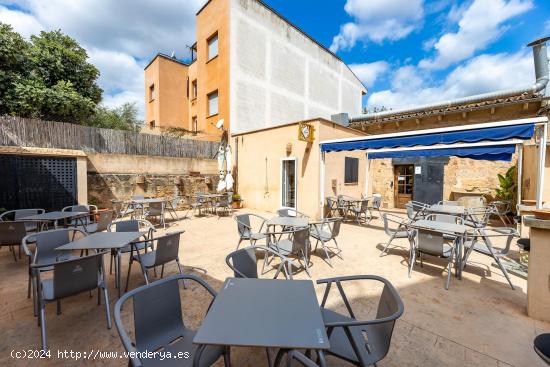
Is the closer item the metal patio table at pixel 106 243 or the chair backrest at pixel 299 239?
the metal patio table at pixel 106 243

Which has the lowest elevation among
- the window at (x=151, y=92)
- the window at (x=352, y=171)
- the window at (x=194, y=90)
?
the window at (x=352, y=171)

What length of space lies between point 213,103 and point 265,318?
471 inches

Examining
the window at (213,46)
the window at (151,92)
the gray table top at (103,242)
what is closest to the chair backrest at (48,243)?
the gray table top at (103,242)

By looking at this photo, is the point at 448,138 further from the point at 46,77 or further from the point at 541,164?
the point at 46,77

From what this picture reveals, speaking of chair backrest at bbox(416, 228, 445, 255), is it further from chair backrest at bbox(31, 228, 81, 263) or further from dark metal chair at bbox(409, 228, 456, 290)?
chair backrest at bbox(31, 228, 81, 263)

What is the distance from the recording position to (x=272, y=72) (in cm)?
1240

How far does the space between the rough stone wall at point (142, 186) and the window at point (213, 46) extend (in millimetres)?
6244

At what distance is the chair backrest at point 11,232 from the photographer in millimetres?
3639

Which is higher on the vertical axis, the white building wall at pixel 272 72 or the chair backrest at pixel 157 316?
the white building wall at pixel 272 72

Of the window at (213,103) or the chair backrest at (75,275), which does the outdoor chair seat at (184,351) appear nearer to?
the chair backrest at (75,275)

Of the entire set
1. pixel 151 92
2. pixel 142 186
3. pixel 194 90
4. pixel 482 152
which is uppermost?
pixel 151 92

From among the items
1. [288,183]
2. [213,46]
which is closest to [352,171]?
[288,183]

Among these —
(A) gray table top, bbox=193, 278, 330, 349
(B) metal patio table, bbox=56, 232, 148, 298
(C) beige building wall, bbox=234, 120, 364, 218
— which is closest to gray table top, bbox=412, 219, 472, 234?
(A) gray table top, bbox=193, 278, 330, 349

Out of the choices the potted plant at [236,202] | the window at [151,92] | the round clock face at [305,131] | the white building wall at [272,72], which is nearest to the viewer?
the round clock face at [305,131]
